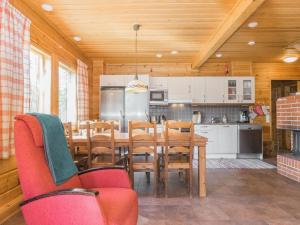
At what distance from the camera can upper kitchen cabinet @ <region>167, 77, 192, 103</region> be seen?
6805mm

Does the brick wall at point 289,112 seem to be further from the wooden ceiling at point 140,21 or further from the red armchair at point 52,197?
the red armchair at point 52,197

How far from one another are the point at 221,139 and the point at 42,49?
449cm

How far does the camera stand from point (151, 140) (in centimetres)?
338

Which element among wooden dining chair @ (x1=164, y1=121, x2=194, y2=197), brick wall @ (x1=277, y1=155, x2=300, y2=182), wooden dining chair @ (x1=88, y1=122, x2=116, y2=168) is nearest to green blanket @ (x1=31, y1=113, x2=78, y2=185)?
wooden dining chair @ (x1=88, y1=122, x2=116, y2=168)

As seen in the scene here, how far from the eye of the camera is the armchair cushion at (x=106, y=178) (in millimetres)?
2262

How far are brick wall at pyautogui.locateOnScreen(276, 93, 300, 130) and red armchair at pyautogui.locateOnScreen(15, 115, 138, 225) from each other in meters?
3.43

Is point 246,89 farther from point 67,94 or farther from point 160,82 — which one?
point 67,94

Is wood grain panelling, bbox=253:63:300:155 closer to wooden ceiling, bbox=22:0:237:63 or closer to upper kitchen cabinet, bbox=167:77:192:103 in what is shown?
upper kitchen cabinet, bbox=167:77:192:103

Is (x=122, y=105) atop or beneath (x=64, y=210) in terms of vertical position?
atop

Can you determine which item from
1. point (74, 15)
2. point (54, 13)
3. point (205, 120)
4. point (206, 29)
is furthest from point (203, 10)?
point (205, 120)

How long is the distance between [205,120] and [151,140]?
157 inches

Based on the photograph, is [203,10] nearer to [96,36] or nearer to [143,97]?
[96,36]

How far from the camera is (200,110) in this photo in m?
7.11

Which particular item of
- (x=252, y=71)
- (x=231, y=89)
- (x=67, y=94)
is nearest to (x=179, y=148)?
(x=67, y=94)
